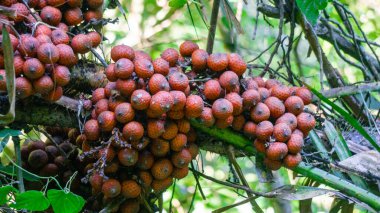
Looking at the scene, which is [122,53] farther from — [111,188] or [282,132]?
[282,132]

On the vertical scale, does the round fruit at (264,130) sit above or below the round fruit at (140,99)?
below

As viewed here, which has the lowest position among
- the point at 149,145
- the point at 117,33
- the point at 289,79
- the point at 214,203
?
the point at 214,203

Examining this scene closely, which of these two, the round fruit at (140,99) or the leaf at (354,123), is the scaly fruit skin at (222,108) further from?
the leaf at (354,123)

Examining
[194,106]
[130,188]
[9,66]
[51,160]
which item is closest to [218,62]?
[194,106]

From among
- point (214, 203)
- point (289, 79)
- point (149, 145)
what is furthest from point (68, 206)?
point (214, 203)

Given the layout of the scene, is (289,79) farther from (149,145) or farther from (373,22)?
(373,22)

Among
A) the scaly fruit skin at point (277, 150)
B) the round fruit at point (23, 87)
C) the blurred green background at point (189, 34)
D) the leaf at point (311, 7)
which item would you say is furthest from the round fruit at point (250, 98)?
the blurred green background at point (189, 34)

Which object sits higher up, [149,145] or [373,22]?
[373,22]
